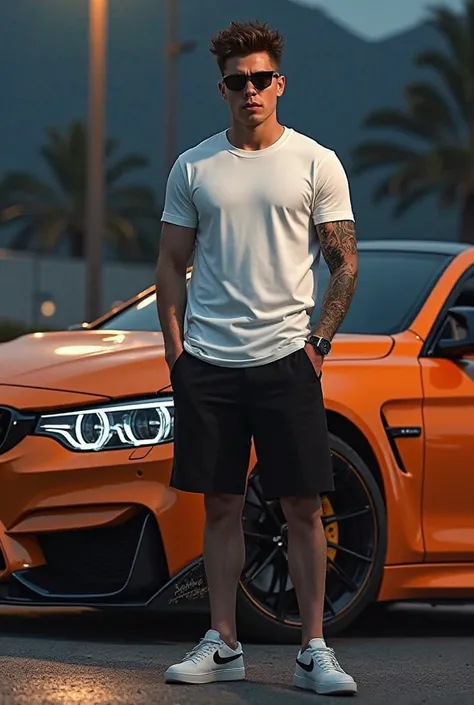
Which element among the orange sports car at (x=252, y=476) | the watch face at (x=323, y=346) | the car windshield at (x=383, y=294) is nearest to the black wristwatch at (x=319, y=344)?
the watch face at (x=323, y=346)

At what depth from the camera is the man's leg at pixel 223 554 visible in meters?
5.34

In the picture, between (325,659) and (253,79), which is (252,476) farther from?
(253,79)

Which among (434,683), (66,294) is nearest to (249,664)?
(434,683)

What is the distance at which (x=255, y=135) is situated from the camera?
A: 5.30 metres

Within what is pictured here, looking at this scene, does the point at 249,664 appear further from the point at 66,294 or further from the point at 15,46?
the point at 15,46

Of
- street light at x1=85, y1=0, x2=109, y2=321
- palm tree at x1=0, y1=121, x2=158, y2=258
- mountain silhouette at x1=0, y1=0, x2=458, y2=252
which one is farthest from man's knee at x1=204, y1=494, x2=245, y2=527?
mountain silhouette at x1=0, y1=0, x2=458, y2=252

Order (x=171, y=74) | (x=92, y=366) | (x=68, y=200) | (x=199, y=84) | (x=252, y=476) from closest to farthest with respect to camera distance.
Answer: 1. (x=252, y=476)
2. (x=92, y=366)
3. (x=171, y=74)
4. (x=68, y=200)
5. (x=199, y=84)

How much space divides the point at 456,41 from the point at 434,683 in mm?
32431

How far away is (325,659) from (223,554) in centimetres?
46

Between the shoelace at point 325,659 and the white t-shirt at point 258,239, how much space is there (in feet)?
2.85

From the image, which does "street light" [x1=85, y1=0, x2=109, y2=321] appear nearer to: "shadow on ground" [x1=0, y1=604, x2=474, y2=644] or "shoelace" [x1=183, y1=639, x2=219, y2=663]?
"shadow on ground" [x1=0, y1=604, x2=474, y2=644]

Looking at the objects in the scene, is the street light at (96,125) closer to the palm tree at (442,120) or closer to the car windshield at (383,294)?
the car windshield at (383,294)

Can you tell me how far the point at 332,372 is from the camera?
21.3ft

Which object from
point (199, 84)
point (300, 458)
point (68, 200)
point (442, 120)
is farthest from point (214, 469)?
point (199, 84)
